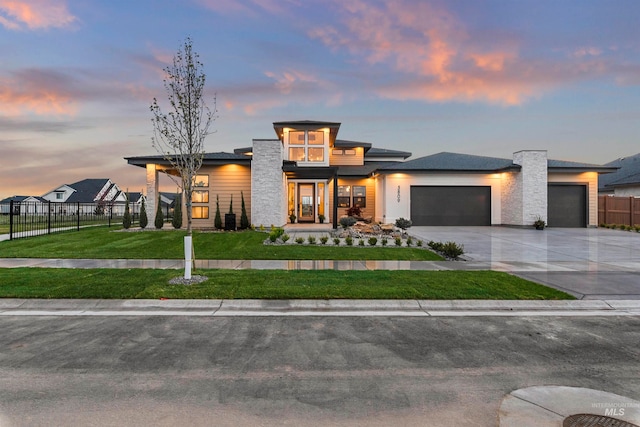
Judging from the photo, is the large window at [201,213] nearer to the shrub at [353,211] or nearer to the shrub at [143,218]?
the shrub at [143,218]

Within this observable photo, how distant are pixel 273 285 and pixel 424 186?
2058 centimetres

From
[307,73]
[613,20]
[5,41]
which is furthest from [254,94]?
[613,20]

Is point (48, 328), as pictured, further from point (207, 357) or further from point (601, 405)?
point (601, 405)

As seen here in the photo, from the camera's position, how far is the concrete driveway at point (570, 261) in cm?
766

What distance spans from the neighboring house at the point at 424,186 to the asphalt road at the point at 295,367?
16.5m

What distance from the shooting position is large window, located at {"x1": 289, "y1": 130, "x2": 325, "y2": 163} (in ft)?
81.4

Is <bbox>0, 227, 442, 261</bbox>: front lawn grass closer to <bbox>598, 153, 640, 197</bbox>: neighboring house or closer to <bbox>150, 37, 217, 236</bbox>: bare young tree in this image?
<bbox>150, 37, 217, 236</bbox>: bare young tree

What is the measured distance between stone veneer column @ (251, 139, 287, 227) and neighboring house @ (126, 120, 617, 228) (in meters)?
0.63

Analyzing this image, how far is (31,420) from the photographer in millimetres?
2773

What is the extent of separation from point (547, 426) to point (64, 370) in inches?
199

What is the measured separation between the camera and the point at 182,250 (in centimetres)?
1341

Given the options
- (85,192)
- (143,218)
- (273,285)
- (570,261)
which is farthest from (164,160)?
(85,192)

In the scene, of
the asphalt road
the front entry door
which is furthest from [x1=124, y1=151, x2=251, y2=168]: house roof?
the asphalt road

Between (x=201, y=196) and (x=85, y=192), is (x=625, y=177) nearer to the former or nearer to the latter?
(x=201, y=196)
